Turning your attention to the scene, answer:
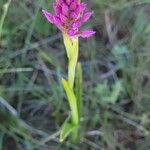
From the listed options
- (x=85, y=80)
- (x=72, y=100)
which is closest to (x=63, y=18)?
(x=72, y=100)

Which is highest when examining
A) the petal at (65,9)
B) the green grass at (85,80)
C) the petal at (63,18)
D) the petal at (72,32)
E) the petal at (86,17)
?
the petal at (65,9)

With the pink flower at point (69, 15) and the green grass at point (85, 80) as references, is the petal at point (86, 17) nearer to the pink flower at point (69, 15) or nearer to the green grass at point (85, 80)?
the pink flower at point (69, 15)

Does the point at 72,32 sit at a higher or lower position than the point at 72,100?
higher

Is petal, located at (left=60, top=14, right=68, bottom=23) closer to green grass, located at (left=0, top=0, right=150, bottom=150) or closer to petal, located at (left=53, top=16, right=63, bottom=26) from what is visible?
petal, located at (left=53, top=16, right=63, bottom=26)

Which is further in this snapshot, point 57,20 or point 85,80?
point 85,80

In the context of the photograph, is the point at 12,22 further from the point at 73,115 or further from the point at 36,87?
the point at 73,115

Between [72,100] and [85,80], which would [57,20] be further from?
[85,80]

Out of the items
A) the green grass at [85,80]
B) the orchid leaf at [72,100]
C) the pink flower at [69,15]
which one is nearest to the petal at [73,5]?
the pink flower at [69,15]

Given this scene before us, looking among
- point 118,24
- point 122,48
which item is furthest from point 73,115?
point 118,24
